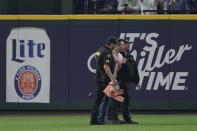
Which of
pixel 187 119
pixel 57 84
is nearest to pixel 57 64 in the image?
pixel 57 84

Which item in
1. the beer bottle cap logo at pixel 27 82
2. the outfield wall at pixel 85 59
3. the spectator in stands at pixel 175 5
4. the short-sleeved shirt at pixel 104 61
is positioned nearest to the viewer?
the short-sleeved shirt at pixel 104 61

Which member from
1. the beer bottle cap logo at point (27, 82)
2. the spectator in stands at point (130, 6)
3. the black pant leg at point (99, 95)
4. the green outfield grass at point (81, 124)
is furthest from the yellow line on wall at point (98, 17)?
the black pant leg at point (99, 95)

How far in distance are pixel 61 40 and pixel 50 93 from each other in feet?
5.21

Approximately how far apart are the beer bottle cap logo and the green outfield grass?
4.94 feet

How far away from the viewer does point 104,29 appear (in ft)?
63.3

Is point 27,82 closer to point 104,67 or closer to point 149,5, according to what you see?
point 149,5

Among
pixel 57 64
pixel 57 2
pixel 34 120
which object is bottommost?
pixel 34 120

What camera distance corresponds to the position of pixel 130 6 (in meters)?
19.9

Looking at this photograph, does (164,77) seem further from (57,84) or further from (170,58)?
(57,84)

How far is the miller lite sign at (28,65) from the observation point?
1927 centimetres

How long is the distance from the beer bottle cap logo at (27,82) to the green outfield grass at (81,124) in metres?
1.51

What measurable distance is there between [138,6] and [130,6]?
0.24m

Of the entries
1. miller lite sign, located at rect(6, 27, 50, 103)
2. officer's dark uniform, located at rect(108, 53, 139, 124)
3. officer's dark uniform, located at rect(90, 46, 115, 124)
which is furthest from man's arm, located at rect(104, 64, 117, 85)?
miller lite sign, located at rect(6, 27, 50, 103)

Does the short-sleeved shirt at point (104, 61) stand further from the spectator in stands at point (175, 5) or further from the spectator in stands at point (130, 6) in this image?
the spectator in stands at point (175, 5)
